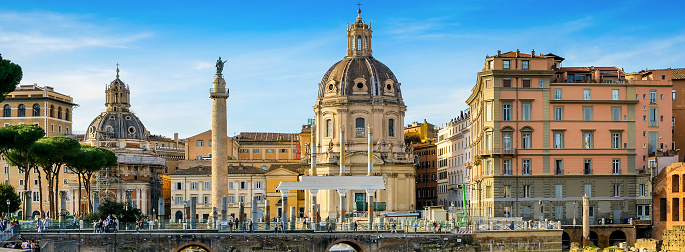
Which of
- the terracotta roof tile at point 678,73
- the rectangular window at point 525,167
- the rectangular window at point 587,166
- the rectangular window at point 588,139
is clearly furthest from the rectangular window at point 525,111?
the terracotta roof tile at point 678,73

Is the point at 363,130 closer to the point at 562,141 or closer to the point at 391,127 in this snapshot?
the point at 391,127

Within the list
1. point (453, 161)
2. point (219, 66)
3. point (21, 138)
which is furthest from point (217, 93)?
point (453, 161)

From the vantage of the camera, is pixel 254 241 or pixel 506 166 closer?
pixel 254 241

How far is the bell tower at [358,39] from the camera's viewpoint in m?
126

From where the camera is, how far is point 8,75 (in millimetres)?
68438

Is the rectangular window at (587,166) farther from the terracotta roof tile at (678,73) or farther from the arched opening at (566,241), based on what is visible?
the terracotta roof tile at (678,73)

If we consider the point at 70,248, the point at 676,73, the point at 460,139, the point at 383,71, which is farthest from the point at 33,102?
the point at 676,73

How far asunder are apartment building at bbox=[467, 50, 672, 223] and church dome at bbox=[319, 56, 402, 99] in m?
30.5

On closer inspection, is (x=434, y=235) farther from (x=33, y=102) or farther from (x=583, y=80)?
(x=33, y=102)

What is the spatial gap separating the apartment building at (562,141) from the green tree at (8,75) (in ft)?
137

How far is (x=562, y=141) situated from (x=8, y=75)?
4941cm

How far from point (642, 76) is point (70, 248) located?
5748 cm

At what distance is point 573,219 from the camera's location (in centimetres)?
8944

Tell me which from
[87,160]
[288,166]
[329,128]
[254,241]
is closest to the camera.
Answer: [254,241]
